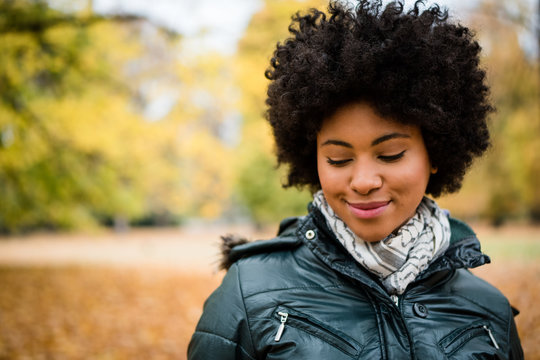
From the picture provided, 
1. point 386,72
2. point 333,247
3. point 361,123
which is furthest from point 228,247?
point 386,72

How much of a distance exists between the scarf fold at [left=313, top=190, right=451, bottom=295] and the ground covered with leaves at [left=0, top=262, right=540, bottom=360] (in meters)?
3.50

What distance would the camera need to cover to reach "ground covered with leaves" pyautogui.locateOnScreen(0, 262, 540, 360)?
5.21 metres

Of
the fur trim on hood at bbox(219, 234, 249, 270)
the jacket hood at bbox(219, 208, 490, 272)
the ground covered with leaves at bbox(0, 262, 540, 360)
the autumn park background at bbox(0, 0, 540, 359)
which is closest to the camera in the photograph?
the jacket hood at bbox(219, 208, 490, 272)

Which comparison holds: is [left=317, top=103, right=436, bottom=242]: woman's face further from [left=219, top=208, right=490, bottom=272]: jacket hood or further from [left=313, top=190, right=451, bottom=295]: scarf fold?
[left=219, top=208, right=490, bottom=272]: jacket hood

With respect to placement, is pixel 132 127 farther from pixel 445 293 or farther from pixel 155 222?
pixel 155 222

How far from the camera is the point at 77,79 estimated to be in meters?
8.20

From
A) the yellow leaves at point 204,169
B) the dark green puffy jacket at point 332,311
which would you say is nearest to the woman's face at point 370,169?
the dark green puffy jacket at point 332,311

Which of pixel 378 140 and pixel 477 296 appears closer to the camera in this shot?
pixel 378 140

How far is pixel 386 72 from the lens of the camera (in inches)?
57.4

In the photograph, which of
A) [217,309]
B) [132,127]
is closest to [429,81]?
[217,309]

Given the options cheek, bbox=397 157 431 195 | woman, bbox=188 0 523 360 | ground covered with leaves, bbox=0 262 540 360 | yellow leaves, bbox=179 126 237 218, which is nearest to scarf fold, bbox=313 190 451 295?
woman, bbox=188 0 523 360

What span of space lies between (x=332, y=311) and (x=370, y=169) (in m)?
0.48

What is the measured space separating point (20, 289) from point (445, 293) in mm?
9230

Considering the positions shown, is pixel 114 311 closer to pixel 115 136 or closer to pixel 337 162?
pixel 115 136
